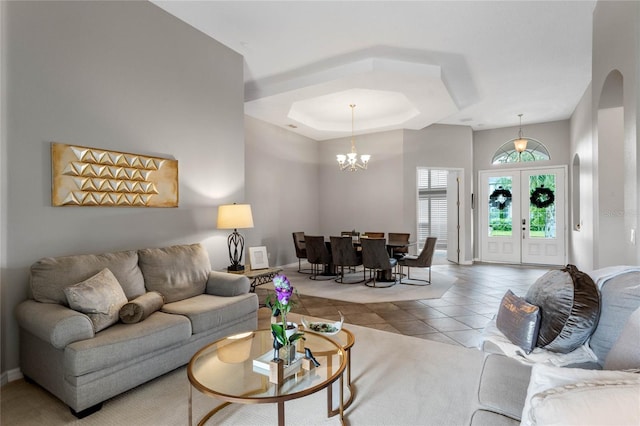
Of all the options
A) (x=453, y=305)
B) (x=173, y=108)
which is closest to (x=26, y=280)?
(x=173, y=108)

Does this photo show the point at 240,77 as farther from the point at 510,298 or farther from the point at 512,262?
the point at 512,262

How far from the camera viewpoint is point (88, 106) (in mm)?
2941

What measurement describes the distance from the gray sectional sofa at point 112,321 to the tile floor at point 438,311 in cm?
88

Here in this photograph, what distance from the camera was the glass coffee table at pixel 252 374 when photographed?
162 cm

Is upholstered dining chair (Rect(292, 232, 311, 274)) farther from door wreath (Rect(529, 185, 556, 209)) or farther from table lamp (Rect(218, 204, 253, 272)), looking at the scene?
door wreath (Rect(529, 185, 556, 209))

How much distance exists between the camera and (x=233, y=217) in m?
3.88

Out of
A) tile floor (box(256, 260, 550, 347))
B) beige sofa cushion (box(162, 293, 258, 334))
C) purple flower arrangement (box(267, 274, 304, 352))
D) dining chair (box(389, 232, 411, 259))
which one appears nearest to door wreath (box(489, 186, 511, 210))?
tile floor (box(256, 260, 550, 347))

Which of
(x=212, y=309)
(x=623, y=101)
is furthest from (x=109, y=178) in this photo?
(x=623, y=101)

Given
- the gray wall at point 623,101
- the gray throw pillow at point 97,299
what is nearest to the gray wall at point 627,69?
the gray wall at point 623,101

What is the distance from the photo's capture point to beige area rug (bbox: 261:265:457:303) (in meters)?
5.00

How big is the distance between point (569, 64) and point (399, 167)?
12.0 feet

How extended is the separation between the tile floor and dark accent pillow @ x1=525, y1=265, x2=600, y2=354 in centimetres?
146

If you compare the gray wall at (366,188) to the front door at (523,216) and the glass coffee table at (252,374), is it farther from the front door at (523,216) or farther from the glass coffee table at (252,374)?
the glass coffee table at (252,374)

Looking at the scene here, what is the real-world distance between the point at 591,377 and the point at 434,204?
9736mm
